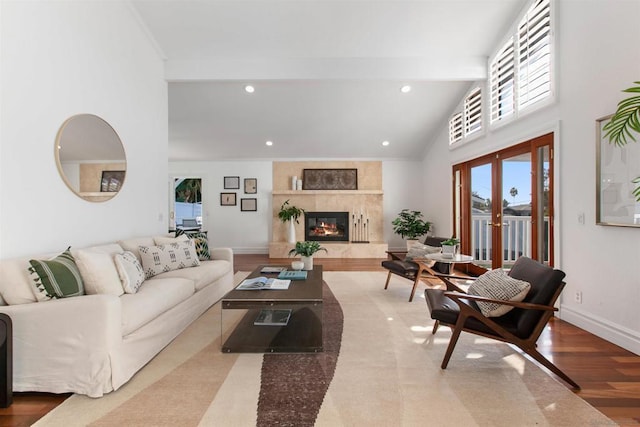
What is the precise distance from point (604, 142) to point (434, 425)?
111 inches

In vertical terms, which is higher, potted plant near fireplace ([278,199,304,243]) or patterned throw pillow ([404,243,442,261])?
potted plant near fireplace ([278,199,304,243])

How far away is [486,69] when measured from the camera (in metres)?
4.56

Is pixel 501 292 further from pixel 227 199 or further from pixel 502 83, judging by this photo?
pixel 227 199

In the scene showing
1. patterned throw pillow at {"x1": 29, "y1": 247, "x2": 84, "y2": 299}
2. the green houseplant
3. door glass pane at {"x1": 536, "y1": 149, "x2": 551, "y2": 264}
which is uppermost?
the green houseplant

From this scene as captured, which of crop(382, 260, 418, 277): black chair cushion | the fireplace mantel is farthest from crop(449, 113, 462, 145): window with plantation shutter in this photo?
crop(382, 260, 418, 277): black chair cushion

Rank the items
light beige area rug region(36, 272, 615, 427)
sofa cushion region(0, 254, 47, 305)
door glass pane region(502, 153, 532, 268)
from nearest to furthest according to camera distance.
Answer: light beige area rug region(36, 272, 615, 427) < sofa cushion region(0, 254, 47, 305) < door glass pane region(502, 153, 532, 268)

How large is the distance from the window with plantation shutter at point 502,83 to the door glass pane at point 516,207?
0.68 metres

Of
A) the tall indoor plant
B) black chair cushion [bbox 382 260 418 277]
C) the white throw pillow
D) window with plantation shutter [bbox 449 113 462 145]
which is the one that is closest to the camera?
the white throw pillow

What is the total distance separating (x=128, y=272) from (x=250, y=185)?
5.37 metres

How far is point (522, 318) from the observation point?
2205 millimetres

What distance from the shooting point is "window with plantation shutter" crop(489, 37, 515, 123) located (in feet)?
13.5

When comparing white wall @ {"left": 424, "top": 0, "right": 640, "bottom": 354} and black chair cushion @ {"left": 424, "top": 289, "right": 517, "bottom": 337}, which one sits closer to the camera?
black chair cushion @ {"left": 424, "top": 289, "right": 517, "bottom": 337}

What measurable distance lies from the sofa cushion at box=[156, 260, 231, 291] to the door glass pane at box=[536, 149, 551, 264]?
12.9 feet

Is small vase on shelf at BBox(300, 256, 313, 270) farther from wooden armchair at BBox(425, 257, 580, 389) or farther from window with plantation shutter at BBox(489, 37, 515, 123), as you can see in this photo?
window with plantation shutter at BBox(489, 37, 515, 123)
